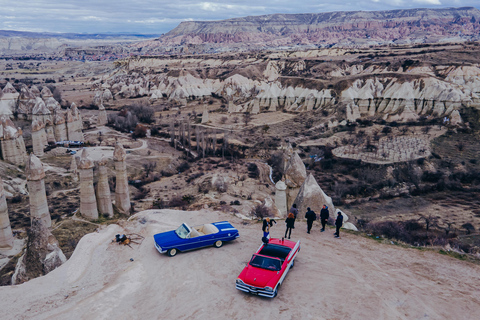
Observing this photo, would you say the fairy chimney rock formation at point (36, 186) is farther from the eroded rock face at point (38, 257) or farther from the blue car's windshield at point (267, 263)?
the blue car's windshield at point (267, 263)

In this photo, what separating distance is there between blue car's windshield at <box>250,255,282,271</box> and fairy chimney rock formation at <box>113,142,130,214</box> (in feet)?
42.5

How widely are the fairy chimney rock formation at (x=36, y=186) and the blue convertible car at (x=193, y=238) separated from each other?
30.5 feet

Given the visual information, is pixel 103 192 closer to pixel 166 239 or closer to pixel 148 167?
pixel 166 239

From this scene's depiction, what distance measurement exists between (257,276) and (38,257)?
8.84 metres

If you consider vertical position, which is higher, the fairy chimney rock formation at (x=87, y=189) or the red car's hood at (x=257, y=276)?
the red car's hood at (x=257, y=276)

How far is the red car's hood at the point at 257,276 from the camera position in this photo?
913 cm

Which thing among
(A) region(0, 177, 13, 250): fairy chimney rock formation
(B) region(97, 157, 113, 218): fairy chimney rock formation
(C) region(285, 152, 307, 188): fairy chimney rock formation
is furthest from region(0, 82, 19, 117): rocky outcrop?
(C) region(285, 152, 307, 188): fairy chimney rock formation

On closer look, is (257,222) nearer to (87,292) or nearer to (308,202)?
(308,202)

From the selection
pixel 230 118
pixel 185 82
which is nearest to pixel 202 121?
pixel 230 118

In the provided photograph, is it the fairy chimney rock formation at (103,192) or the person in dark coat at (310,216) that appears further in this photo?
the fairy chimney rock formation at (103,192)

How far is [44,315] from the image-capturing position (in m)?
8.86

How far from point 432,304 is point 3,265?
17.7 metres

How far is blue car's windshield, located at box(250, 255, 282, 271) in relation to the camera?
9.52 m

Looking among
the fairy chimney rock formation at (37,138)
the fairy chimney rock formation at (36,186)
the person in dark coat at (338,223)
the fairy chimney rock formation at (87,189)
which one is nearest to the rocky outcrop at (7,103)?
the fairy chimney rock formation at (37,138)
